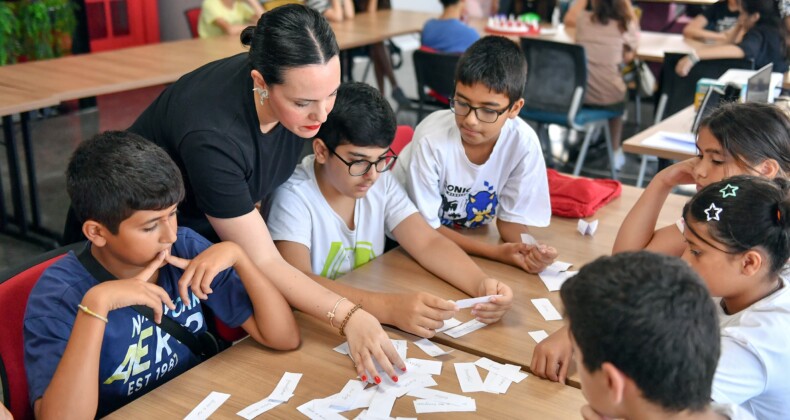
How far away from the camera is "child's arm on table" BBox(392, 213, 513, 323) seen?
6.27 ft

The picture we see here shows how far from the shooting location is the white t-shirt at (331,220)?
2.14 meters

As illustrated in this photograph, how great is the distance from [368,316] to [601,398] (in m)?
0.71

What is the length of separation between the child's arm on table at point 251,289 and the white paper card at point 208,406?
207 millimetres

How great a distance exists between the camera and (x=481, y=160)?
2.48 meters

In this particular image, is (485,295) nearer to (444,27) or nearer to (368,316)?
(368,316)

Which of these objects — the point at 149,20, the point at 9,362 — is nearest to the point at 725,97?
the point at 9,362

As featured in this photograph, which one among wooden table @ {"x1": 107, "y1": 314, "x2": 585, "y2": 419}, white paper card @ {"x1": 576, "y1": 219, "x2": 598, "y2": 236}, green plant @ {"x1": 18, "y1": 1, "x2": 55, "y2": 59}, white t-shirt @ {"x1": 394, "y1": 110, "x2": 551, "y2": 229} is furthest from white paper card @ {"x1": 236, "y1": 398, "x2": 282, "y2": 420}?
green plant @ {"x1": 18, "y1": 1, "x2": 55, "y2": 59}

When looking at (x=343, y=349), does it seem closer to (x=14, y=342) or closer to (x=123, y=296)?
(x=123, y=296)

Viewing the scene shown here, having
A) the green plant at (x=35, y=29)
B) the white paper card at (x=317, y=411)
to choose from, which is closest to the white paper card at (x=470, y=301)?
the white paper card at (x=317, y=411)

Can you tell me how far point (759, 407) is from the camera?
1593 mm

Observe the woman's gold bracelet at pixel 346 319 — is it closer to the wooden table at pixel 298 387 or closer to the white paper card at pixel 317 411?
the wooden table at pixel 298 387

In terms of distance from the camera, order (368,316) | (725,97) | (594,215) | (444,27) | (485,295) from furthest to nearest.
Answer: (444,27)
(725,97)
(594,215)
(485,295)
(368,316)

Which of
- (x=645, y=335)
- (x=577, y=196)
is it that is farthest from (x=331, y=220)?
(x=645, y=335)

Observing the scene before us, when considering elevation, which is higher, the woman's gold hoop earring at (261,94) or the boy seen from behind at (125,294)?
the woman's gold hoop earring at (261,94)
